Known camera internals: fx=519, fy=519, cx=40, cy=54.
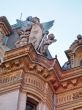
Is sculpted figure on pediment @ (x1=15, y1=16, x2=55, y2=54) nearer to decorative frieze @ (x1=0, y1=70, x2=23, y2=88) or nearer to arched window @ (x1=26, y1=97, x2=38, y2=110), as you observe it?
decorative frieze @ (x1=0, y1=70, x2=23, y2=88)

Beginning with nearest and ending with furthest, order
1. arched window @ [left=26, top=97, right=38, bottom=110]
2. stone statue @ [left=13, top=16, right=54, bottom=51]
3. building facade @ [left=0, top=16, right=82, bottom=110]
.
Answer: building facade @ [left=0, top=16, right=82, bottom=110]
arched window @ [left=26, top=97, right=38, bottom=110]
stone statue @ [left=13, top=16, right=54, bottom=51]

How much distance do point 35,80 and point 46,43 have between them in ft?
8.12

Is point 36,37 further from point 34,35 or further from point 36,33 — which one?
point 36,33

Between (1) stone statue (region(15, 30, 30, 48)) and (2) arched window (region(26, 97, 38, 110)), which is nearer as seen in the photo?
(2) arched window (region(26, 97, 38, 110))

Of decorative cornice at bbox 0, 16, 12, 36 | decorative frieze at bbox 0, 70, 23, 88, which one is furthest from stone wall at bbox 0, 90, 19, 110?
decorative cornice at bbox 0, 16, 12, 36

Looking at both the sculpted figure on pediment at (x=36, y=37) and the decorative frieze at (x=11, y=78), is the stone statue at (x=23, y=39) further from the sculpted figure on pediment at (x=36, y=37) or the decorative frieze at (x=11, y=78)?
the decorative frieze at (x=11, y=78)

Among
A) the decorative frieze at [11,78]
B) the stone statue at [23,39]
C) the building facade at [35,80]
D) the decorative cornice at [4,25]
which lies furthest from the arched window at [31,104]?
the decorative cornice at [4,25]

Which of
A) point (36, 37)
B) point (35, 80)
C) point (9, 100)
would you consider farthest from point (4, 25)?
point (9, 100)

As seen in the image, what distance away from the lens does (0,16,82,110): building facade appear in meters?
20.7

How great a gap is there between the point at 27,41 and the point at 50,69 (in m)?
2.05

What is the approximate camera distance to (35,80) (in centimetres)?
2133

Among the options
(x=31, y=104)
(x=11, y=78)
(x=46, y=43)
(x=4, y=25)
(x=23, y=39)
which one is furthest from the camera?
(x=4, y=25)

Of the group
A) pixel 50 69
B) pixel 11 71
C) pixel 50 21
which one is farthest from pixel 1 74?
pixel 50 21

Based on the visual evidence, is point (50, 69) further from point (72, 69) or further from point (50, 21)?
point (50, 21)
